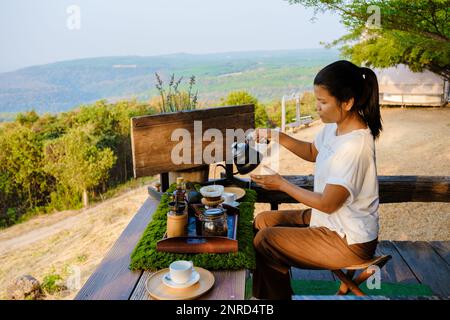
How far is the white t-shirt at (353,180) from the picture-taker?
1767 mm

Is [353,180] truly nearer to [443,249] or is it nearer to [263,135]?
[263,135]

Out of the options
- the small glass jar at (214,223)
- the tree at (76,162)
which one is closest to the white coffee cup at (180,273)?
the small glass jar at (214,223)

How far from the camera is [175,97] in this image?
2881 millimetres

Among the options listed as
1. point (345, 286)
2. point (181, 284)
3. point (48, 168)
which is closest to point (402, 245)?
point (345, 286)

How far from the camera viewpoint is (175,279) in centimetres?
143

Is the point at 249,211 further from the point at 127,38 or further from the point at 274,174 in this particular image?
the point at 127,38

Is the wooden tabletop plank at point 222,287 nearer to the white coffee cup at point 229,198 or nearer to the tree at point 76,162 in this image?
the white coffee cup at point 229,198

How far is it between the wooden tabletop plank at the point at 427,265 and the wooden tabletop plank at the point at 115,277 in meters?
1.77

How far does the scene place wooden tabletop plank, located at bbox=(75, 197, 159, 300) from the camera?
1453 millimetres

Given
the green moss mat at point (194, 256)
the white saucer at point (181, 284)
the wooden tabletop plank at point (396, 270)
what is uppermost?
the white saucer at point (181, 284)

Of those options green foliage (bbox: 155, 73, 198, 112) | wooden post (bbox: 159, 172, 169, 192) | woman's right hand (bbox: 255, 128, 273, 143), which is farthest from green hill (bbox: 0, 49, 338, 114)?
woman's right hand (bbox: 255, 128, 273, 143)

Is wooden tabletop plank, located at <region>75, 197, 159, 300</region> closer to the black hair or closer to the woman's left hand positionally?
the woman's left hand

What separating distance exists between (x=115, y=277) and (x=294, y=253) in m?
0.77
